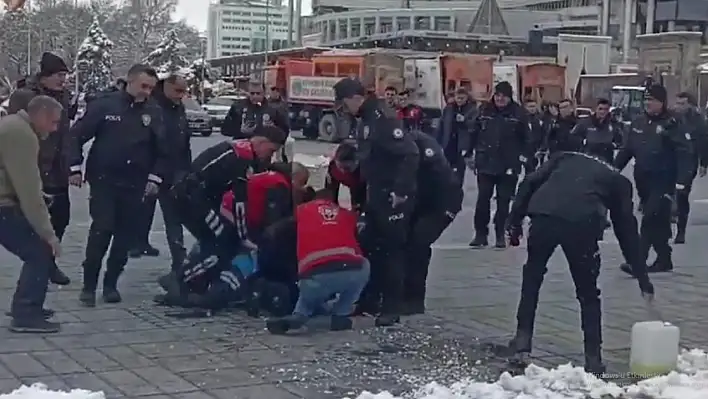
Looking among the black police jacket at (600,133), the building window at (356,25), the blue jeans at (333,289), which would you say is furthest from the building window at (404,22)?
the blue jeans at (333,289)

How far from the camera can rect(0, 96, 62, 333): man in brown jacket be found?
771 cm

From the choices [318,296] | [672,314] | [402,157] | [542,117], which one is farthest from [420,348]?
[542,117]

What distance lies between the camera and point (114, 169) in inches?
354

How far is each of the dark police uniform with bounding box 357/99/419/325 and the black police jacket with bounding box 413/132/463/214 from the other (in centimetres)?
29

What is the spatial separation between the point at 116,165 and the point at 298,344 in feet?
7.25

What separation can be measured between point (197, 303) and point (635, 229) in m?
3.42

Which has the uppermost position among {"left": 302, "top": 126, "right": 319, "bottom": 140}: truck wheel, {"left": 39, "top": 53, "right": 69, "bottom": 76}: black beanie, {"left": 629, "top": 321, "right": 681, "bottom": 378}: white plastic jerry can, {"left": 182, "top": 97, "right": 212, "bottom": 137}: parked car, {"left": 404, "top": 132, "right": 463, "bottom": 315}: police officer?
{"left": 39, "top": 53, "right": 69, "bottom": 76}: black beanie

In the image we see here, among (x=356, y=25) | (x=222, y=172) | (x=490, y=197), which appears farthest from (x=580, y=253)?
(x=356, y=25)

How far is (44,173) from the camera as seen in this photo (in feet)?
32.4

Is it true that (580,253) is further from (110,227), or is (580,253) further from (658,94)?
(658,94)

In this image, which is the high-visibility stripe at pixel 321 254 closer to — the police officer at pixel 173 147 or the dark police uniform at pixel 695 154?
the police officer at pixel 173 147

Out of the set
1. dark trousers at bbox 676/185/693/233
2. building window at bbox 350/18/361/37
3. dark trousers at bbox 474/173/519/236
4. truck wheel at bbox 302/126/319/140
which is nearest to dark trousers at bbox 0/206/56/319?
dark trousers at bbox 474/173/519/236

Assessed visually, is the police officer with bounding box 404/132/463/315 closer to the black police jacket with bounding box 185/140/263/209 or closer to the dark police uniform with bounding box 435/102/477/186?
the black police jacket with bounding box 185/140/263/209

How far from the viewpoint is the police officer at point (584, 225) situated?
7.21m
